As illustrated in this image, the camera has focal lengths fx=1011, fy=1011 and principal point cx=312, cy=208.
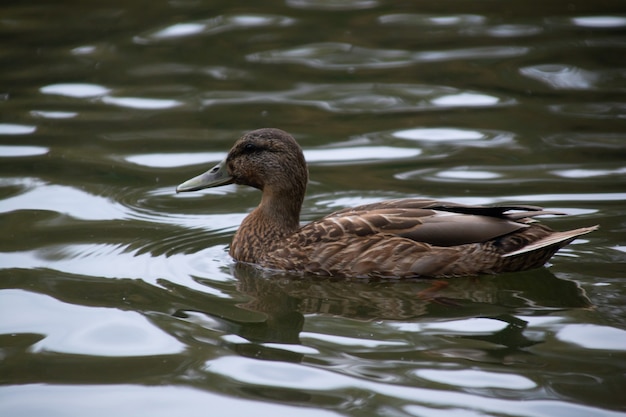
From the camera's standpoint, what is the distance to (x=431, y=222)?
25.6 feet

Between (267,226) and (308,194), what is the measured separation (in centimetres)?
159

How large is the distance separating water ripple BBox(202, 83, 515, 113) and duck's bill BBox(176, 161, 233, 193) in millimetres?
3778

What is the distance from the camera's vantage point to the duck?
7.67 metres

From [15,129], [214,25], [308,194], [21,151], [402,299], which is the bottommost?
[402,299]

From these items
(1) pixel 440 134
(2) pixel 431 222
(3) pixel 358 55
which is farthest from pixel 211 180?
(3) pixel 358 55

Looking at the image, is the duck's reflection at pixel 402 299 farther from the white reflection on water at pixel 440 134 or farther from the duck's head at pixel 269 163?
the white reflection on water at pixel 440 134

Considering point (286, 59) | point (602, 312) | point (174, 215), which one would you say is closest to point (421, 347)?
point (602, 312)

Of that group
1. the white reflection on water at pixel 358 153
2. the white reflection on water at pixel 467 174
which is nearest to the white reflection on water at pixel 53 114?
the white reflection on water at pixel 358 153

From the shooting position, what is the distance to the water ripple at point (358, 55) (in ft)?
44.6

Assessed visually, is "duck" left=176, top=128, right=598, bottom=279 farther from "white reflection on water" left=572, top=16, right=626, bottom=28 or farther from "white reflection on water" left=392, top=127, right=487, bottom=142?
"white reflection on water" left=572, top=16, right=626, bottom=28

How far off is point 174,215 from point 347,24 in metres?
6.15

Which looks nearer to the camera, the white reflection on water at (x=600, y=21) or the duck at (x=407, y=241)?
the duck at (x=407, y=241)

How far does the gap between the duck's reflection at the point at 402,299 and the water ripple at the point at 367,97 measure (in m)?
4.68

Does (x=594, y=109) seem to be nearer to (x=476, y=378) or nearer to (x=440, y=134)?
(x=440, y=134)
